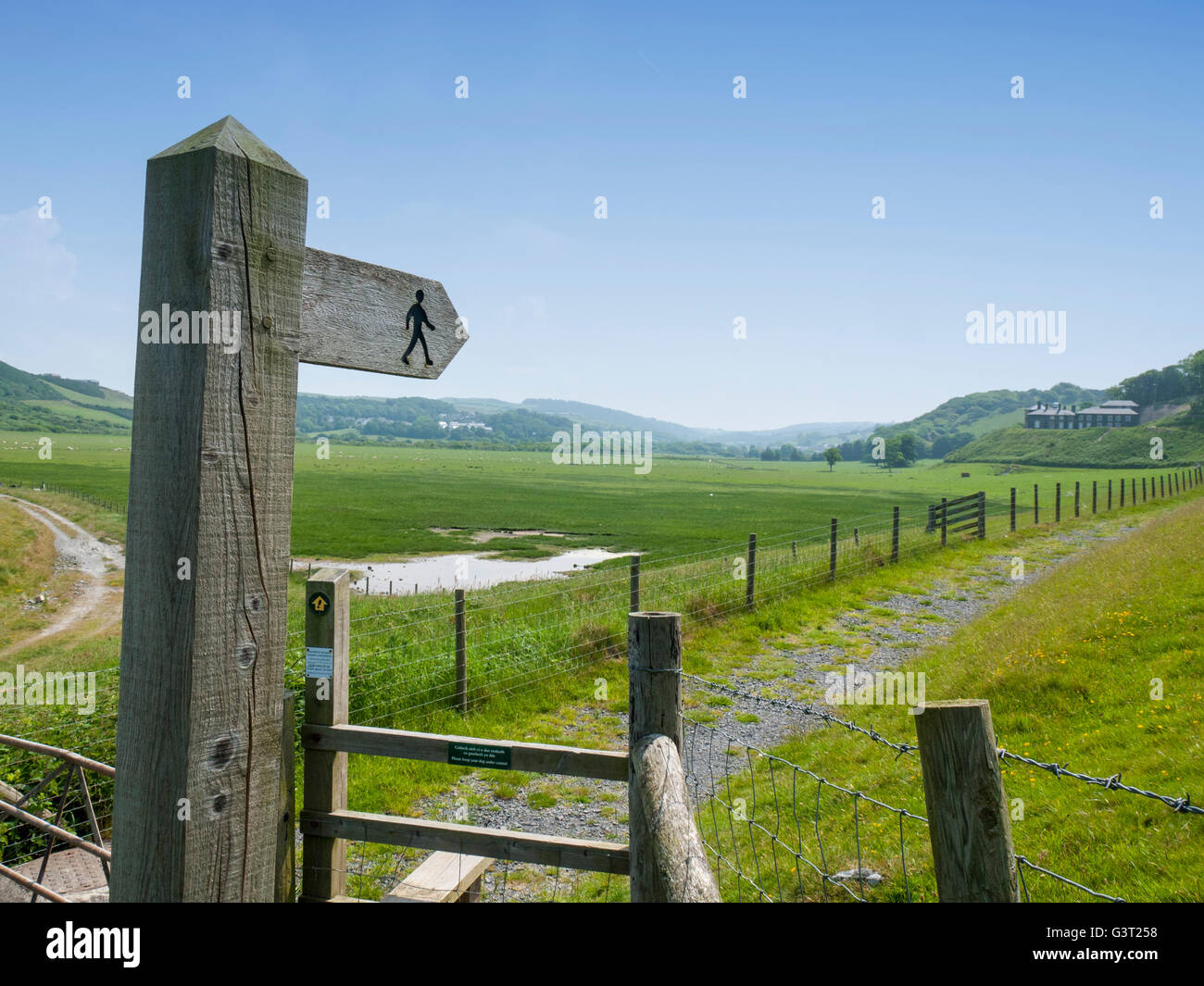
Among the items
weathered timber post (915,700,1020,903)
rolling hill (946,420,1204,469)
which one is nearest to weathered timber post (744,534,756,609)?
weathered timber post (915,700,1020,903)

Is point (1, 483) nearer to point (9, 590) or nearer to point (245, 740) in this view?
point (9, 590)

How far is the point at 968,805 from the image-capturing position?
1887mm

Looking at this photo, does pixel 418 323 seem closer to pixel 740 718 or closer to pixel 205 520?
pixel 205 520

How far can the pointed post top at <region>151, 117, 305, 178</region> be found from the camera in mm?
1621

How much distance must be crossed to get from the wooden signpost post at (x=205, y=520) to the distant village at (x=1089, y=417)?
17496 centimetres

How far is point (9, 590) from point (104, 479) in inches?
1977

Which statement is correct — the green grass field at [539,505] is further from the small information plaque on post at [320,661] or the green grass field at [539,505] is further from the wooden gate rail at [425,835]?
the small information plaque on post at [320,661]

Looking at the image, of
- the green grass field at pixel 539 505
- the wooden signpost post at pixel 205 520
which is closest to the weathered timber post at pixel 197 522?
the wooden signpost post at pixel 205 520

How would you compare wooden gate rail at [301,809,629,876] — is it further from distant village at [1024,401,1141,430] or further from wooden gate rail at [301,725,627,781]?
distant village at [1024,401,1141,430]

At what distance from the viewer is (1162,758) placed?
5215 mm

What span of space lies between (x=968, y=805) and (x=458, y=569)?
96.1 feet

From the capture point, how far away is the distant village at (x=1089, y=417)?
15362 centimetres
